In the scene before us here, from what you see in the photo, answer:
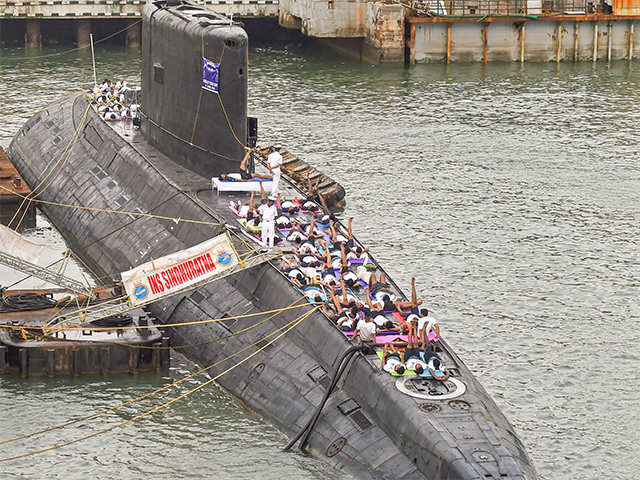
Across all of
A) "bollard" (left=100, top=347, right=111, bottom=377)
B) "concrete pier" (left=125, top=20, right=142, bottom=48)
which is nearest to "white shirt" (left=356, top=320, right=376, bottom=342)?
"bollard" (left=100, top=347, right=111, bottom=377)

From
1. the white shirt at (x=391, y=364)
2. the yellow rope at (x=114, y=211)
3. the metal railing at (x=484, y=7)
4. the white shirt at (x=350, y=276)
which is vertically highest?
the metal railing at (x=484, y=7)

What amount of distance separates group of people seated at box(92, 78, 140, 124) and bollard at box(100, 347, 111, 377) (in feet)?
43.8

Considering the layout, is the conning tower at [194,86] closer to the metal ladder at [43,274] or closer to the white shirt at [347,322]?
the metal ladder at [43,274]

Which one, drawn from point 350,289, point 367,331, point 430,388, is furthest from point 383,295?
point 430,388

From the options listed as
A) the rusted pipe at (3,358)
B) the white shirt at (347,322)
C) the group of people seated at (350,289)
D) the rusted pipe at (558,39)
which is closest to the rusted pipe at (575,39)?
the rusted pipe at (558,39)

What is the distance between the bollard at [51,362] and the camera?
24.0 metres

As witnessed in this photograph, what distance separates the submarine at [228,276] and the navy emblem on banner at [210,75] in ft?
0.45

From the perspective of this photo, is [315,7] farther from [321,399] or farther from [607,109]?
[321,399]

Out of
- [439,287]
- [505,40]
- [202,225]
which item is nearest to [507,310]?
[439,287]

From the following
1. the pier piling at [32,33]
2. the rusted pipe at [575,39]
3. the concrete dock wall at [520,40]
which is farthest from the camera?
the pier piling at [32,33]

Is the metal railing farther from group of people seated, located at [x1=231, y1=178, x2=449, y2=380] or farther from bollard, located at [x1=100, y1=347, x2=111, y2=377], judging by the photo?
bollard, located at [x1=100, y1=347, x2=111, y2=377]

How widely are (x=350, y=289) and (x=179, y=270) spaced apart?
11.6ft

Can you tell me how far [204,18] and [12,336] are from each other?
33.4ft

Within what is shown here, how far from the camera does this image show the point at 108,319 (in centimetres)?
2506
